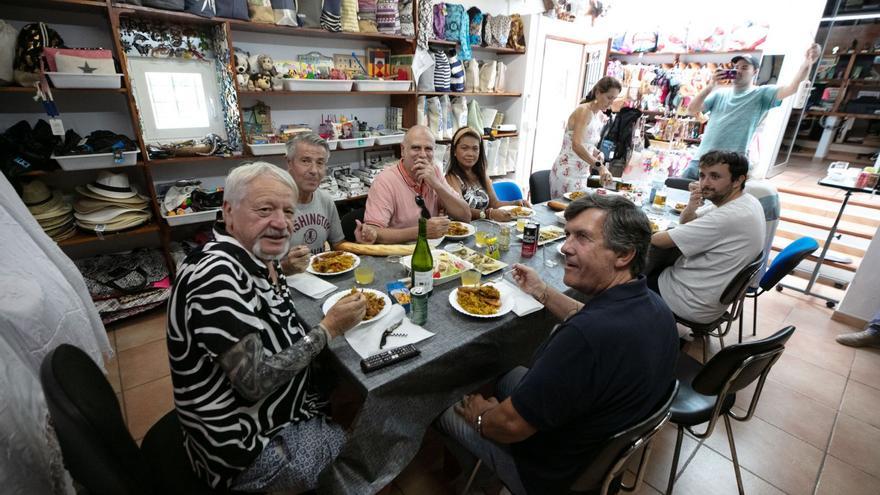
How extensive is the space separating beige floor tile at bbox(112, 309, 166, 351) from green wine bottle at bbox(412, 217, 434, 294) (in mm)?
2241

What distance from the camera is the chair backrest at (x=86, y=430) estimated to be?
2.57 ft

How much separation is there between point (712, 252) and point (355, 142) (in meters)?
2.76

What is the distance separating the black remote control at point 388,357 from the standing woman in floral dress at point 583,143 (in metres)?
2.75

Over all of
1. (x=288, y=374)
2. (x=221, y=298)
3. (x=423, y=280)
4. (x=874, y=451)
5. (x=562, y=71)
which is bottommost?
(x=874, y=451)

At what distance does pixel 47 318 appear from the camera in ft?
4.31

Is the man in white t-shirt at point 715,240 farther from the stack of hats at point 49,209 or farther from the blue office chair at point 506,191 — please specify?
the stack of hats at point 49,209

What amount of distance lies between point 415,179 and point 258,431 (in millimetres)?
1624

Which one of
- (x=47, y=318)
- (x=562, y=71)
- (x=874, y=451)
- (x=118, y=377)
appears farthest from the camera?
(x=562, y=71)

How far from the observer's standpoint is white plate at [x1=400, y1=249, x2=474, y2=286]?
5.51 feet

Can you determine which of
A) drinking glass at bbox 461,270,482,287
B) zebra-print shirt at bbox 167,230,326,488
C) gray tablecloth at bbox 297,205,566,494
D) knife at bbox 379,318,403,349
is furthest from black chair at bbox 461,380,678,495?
zebra-print shirt at bbox 167,230,326,488

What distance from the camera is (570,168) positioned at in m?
3.57

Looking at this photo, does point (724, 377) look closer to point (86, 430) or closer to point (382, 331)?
point (382, 331)

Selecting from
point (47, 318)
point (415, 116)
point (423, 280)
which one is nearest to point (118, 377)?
point (47, 318)

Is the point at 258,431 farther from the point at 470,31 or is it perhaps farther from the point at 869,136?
the point at 869,136
